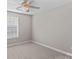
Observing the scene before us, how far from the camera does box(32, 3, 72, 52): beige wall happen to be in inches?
90.7

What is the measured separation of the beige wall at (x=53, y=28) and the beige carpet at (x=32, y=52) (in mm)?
180

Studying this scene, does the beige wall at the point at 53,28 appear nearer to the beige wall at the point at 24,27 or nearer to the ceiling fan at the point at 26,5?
the beige wall at the point at 24,27

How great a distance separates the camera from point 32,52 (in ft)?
7.54

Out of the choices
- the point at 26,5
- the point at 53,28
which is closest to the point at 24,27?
the point at 26,5

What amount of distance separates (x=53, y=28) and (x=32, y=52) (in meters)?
0.83

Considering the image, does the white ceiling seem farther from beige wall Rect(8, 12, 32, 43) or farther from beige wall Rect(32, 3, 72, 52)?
beige wall Rect(8, 12, 32, 43)

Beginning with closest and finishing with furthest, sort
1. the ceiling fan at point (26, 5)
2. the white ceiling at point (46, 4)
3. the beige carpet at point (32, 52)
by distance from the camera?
the beige carpet at point (32, 52) < the white ceiling at point (46, 4) < the ceiling fan at point (26, 5)

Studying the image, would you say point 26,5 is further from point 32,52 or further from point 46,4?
point 32,52

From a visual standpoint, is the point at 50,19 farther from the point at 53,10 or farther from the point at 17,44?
the point at 17,44

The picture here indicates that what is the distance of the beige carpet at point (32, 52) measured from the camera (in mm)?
2109

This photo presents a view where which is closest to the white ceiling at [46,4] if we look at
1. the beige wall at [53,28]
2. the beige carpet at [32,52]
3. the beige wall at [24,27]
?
the beige wall at [53,28]

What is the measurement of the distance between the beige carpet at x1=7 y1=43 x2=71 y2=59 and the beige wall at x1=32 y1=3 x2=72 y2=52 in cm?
18

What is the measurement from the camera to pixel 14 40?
218 cm
